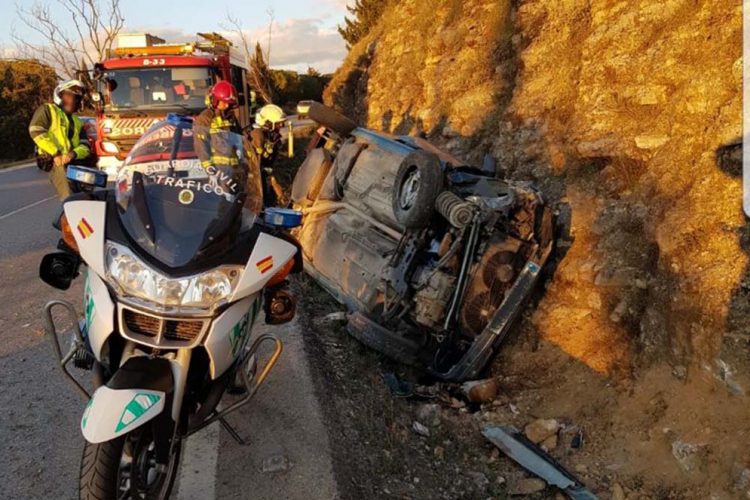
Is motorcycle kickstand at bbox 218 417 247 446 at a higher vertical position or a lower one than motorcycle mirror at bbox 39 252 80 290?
lower

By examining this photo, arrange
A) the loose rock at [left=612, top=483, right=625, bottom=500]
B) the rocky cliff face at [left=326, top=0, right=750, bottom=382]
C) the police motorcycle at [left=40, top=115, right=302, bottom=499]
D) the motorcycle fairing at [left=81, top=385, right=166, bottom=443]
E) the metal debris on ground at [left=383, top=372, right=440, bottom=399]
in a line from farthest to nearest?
the metal debris on ground at [left=383, top=372, right=440, bottom=399] < the rocky cliff face at [left=326, top=0, right=750, bottom=382] < the loose rock at [left=612, top=483, right=625, bottom=500] < the police motorcycle at [left=40, top=115, right=302, bottom=499] < the motorcycle fairing at [left=81, top=385, right=166, bottom=443]

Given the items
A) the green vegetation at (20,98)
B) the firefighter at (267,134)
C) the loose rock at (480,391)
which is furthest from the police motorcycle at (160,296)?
the green vegetation at (20,98)

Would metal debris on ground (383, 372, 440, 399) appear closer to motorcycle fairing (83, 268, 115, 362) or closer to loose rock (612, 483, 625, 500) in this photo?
loose rock (612, 483, 625, 500)

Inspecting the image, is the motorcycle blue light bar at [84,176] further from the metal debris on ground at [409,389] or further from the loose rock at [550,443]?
the loose rock at [550,443]

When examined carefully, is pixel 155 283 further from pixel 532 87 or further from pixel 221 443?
pixel 532 87

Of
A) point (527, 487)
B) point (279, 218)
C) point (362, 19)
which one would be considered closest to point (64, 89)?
point (279, 218)

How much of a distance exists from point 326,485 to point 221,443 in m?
0.72

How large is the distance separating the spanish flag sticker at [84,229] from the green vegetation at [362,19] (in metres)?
19.5

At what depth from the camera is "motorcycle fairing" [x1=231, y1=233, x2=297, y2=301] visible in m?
2.68

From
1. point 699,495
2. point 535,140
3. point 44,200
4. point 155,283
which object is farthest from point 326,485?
point 44,200

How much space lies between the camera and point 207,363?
2.85 metres

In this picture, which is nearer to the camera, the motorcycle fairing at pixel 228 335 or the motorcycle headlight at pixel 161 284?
the motorcycle headlight at pixel 161 284

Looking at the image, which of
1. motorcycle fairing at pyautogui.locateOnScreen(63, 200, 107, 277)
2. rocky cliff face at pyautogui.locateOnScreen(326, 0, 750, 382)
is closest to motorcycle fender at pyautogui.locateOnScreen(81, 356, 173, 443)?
motorcycle fairing at pyautogui.locateOnScreen(63, 200, 107, 277)

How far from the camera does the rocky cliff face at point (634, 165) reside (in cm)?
389
